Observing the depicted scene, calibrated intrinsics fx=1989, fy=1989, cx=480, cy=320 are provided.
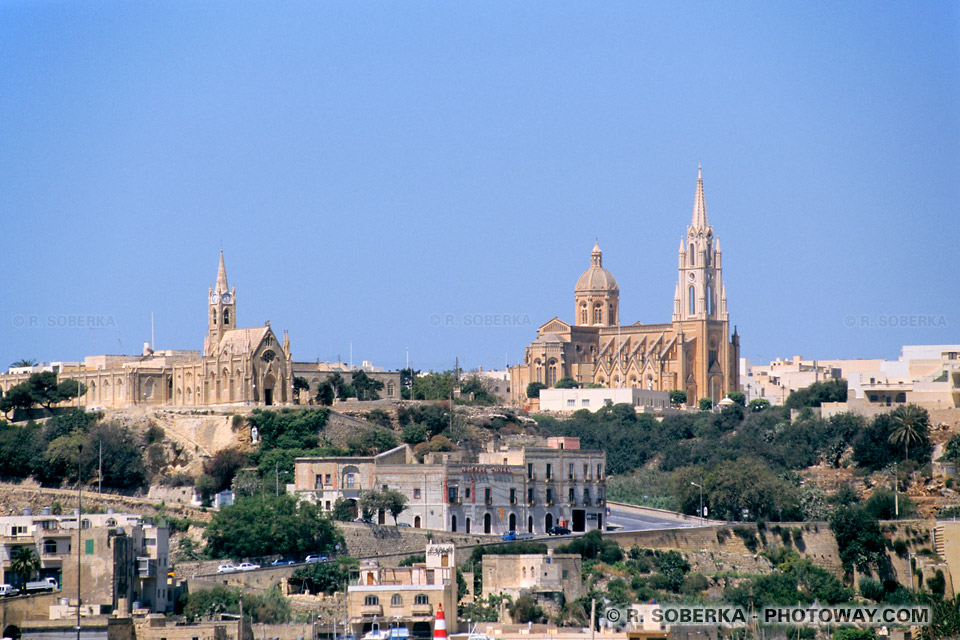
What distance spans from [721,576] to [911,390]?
39.7 metres

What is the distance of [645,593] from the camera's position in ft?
243

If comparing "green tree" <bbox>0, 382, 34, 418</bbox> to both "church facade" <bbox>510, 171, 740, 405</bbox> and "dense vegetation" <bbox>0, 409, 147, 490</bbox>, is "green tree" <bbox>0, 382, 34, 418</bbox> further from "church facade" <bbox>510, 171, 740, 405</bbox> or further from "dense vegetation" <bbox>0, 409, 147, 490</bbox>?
"church facade" <bbox>510, 171, 740, 405</bbox>

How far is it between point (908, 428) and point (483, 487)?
90.8 feet

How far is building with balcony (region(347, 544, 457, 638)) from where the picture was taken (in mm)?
59781

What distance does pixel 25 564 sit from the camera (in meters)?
65.1

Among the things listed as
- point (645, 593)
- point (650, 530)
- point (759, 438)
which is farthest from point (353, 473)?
point (759, 438)

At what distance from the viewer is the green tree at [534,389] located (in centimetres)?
14624

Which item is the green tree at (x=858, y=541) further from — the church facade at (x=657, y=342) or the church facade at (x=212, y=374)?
the church facade at (x=657, y=342)

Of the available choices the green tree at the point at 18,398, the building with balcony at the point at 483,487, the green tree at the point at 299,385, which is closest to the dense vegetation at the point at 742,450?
the building with balcony at the point at 483,487

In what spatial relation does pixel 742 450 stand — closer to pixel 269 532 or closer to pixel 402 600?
pixel 269 532

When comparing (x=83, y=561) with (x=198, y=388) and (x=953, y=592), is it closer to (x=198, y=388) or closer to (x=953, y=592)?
(x=953, y=592)

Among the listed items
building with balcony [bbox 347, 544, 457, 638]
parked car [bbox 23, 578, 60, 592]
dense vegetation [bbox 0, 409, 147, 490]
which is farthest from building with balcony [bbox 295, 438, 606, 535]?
parked car [bbox 23, 578, 60, 592]

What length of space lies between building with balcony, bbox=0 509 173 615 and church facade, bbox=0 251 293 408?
37557mm

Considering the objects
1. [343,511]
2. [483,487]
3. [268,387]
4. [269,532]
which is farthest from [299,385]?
[269,532]
